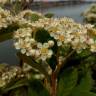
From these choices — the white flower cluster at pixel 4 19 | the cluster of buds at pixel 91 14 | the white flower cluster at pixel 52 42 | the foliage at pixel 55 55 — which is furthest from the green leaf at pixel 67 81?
the cluster of buds at pixel 91 14

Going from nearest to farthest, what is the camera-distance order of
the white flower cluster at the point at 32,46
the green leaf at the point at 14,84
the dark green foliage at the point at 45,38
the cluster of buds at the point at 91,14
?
1. the white flower cluster at the point at 32,46
2. the dark green foliage at the point at 45,38
3. the green leaf at the point at 14,84
4. the cluster of buds at the point at 91,14

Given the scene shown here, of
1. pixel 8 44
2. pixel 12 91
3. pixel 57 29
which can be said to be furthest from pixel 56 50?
pixel 8 44

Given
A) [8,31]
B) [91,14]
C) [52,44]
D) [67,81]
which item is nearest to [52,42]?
[52,44]

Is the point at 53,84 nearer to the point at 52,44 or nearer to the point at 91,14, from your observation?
the point at 52,44

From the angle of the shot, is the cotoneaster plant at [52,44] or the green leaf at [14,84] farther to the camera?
the green leaf at [14,84]

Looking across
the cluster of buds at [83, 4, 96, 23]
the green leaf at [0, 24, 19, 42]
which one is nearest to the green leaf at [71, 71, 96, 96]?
the green leaf at [0, 24, 19, 42]

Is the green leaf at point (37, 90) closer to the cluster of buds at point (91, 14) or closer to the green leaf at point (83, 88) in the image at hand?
the green leaf at point (83, 88)

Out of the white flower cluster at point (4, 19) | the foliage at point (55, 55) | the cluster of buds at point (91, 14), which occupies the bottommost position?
the cluster of buds at point (91, 14)

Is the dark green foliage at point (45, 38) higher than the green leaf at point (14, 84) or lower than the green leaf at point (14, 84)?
higher
